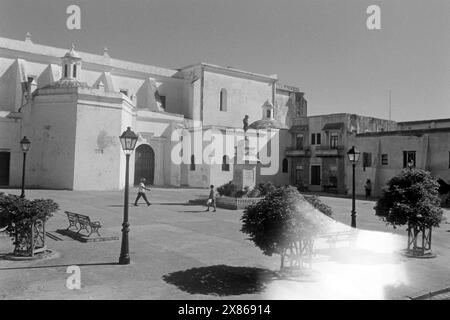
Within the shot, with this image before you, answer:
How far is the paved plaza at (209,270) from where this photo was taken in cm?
724

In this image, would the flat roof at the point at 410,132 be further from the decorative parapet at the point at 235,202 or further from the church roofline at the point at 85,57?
the church roofline at the point at 85,57

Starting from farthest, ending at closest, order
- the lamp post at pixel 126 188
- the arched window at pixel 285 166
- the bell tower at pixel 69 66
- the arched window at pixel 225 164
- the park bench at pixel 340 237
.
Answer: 1. the arched window at pixel 285 166
2. the arched window at pixel 225 164
3. the bell tower at pixel 69 66
4. the park bench at pixel 340 237
5. the lamp post at pixel 126 188

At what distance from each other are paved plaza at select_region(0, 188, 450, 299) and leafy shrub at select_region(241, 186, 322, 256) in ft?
2.68

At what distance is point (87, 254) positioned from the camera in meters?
9.90

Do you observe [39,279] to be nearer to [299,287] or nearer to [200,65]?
[299,287]

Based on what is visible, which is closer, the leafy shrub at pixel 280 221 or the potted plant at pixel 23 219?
the leafy shrub at pixel 280 221

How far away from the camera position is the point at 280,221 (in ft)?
26.1

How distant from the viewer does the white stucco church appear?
29.9 m

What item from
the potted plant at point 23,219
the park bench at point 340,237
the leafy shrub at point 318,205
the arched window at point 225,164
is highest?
the arched window at point 225,164

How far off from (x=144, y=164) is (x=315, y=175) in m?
16.6

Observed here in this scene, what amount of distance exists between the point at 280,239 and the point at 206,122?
3515 centimetres

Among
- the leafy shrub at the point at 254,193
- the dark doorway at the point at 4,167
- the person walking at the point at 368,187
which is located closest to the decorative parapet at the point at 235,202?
the leafy shrub at the point at 254,193

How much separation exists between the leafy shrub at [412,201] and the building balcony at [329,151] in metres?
26.0
